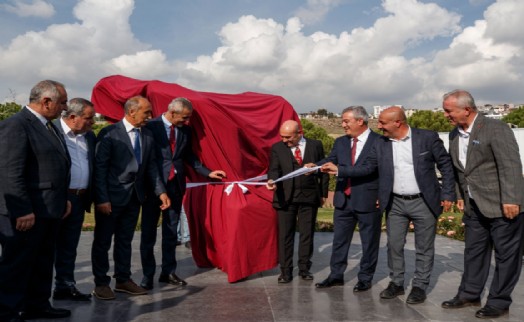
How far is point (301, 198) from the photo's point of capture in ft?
18.4

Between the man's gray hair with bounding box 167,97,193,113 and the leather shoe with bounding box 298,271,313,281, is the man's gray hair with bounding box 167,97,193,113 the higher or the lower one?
the higher one

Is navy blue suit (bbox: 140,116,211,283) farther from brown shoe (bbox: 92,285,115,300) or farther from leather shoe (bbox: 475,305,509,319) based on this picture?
leather shoe (bbox: 475,305,509,319)

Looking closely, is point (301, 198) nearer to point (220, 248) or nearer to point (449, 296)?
point (220, 248)

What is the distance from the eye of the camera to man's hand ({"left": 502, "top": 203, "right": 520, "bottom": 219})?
4.31m

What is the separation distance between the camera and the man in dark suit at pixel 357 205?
5.31m

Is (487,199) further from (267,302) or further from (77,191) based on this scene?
(77,191)

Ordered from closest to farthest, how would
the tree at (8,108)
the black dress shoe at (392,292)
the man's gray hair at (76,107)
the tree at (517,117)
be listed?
the man's gray hair at (76,107) < the black dress shoe at (392,292) < the tree at (8,108) < the tree at (517,117)

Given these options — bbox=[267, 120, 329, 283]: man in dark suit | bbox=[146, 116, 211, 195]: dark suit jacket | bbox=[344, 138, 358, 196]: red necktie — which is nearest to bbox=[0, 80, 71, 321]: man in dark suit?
bbox=[146, 116, 211, 195]: dark suit jacket

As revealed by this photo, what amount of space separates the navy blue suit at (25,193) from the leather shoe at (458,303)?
3.70m

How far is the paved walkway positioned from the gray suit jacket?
109cm

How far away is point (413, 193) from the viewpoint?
4895 millimetres

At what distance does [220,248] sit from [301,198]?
3.95 feet

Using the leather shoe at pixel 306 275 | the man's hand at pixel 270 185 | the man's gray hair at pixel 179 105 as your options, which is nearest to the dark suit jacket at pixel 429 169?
the man's hand at pixel 270 185

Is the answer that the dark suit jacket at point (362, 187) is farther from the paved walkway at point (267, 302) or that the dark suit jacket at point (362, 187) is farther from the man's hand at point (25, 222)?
the man's hand at point (25, 222)
